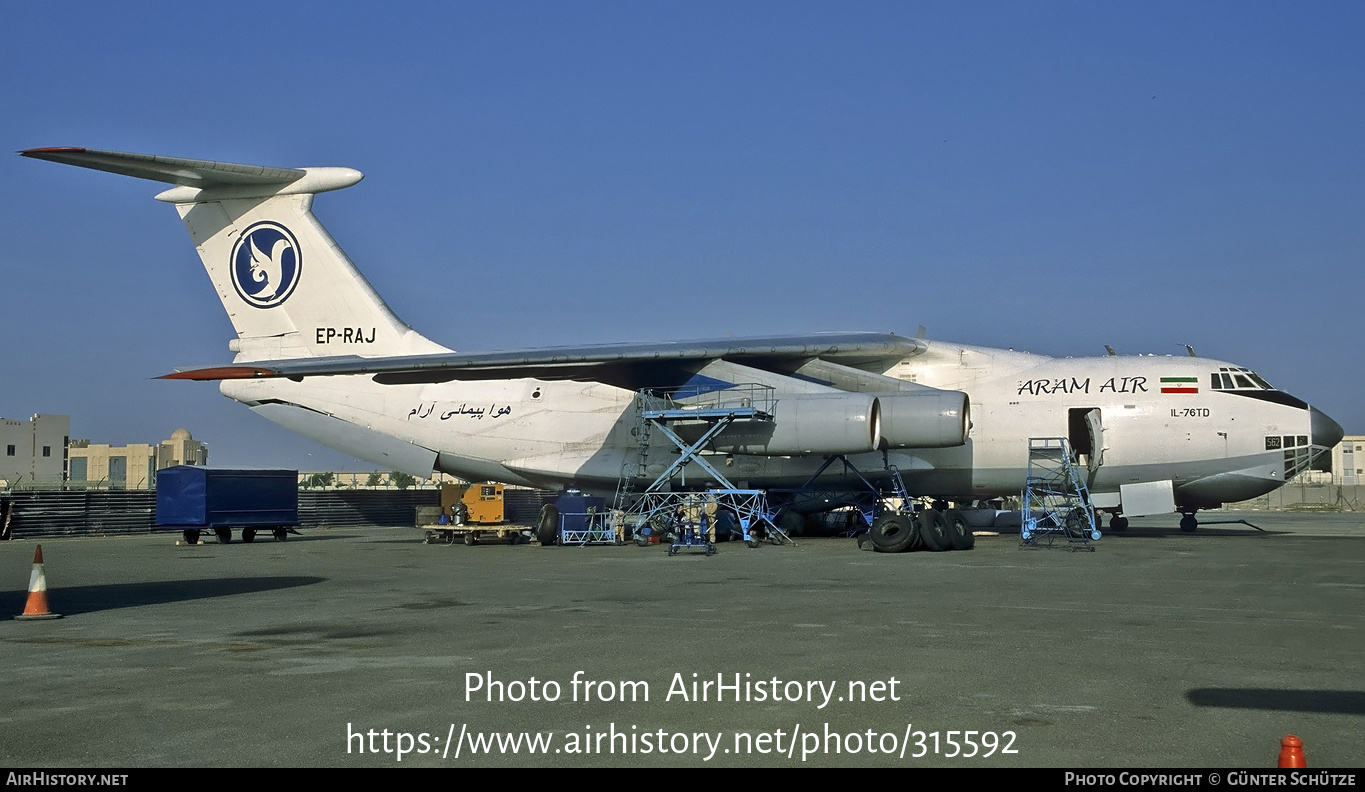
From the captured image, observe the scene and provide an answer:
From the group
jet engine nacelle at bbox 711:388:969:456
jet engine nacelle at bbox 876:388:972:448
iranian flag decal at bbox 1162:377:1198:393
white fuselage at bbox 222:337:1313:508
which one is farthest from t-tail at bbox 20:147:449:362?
iranian flag decal at bbox 1162:377:1198:393

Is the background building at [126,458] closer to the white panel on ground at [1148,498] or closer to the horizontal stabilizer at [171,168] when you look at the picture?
the horizontal stabilizer at [171,168]

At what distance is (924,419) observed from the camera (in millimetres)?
20562

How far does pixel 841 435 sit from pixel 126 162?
13602 mm

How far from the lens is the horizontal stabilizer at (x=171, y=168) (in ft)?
63.9

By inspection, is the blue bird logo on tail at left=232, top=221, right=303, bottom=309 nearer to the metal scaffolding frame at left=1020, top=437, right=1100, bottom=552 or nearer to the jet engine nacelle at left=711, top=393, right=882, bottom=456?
the jet engine nacelle at left=711, top=393, right=882, bottom=456

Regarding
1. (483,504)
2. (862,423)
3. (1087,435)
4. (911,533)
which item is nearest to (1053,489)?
(1087,435)

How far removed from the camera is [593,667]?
739 cm

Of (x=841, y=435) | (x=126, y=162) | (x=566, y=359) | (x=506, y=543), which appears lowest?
(x=506, y=543)

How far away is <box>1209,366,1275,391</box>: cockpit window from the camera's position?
71.1 ft

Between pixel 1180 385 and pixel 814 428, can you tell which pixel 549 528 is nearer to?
pixel 814 428

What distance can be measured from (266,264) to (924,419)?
576 inches

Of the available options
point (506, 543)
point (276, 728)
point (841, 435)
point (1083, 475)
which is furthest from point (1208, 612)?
point (506, 543)

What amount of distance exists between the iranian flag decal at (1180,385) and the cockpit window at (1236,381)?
13.4 inches
